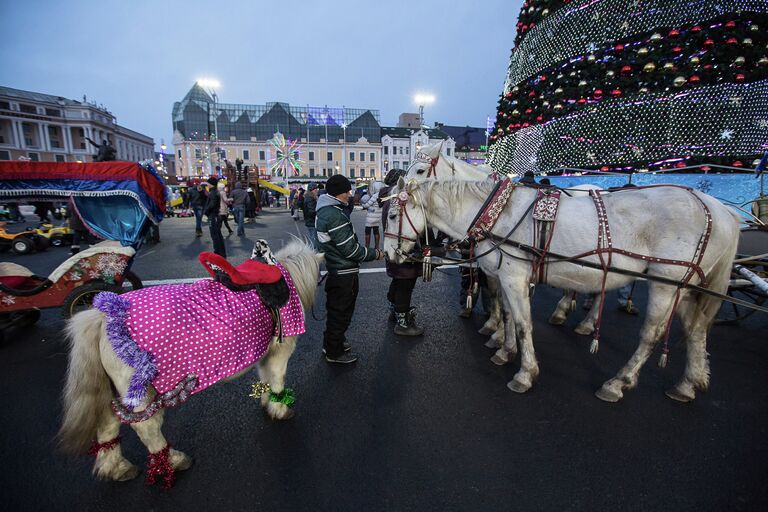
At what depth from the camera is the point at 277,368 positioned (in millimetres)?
2561

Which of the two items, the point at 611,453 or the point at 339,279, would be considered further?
the point at 339,279

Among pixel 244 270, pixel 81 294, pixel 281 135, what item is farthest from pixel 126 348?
pixel 281 135

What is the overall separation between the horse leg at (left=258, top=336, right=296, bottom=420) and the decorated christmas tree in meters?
8.28

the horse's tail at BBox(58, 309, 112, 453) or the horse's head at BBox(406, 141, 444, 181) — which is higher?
the horse's head at BBox(406, 141, 444, 181)

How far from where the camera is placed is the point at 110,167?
14.3 feet

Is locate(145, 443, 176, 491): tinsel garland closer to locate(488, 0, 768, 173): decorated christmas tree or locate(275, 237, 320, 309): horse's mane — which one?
locate(275, 237, 320, 309): horse's mane

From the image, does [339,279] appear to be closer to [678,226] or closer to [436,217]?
[436,217]

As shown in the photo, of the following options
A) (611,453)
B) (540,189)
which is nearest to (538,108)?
(540,189)

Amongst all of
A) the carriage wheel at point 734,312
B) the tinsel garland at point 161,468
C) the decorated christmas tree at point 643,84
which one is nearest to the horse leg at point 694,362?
the carriage wheel at point 734,312

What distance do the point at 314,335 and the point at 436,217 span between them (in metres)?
2.21

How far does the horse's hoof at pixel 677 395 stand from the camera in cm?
283

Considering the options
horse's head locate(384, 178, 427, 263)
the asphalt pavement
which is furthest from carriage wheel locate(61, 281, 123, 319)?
horse's head locate(384, 178, 427, 263)

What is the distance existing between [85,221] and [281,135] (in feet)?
234

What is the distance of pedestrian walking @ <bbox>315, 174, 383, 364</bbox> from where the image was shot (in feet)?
10.3
